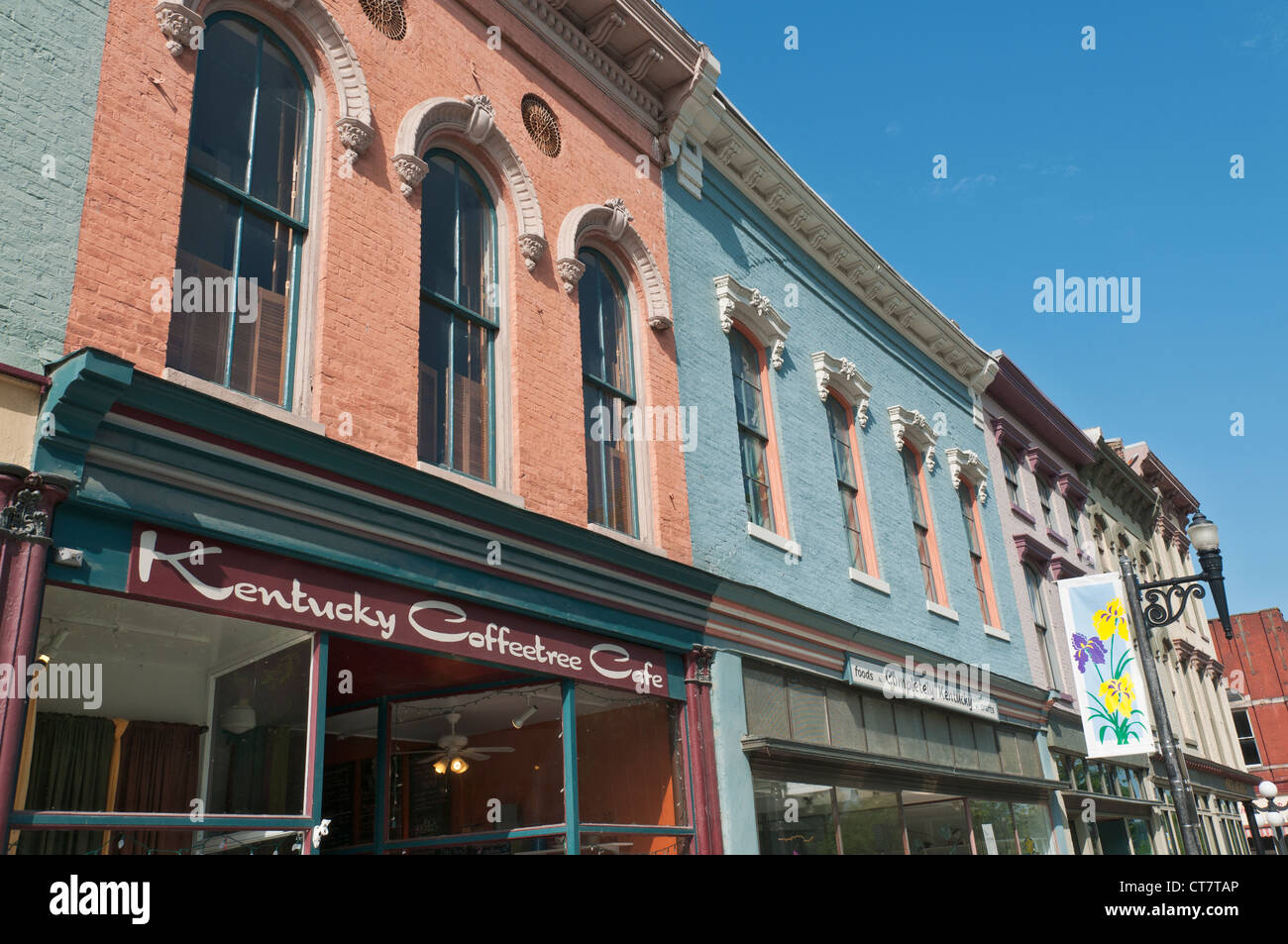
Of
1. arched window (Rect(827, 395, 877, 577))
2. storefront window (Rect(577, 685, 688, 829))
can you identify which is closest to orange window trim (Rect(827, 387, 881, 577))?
arched window (Rect(827, 395, 877, 577))

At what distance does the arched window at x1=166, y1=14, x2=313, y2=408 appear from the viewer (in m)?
7.68

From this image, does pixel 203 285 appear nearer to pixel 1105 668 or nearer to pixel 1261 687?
pixel 1105 668

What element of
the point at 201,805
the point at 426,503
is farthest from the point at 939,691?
the point at 201,805

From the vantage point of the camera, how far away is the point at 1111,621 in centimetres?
1731

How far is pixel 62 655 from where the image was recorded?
637 cm

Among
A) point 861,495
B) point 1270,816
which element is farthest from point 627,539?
point 1270,816

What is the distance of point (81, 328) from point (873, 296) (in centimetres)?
1386

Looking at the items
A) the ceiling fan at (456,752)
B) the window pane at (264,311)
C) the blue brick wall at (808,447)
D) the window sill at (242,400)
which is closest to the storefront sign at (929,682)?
the blue brick wall at (808,447)

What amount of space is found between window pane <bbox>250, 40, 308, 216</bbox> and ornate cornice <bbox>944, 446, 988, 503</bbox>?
44.6ft

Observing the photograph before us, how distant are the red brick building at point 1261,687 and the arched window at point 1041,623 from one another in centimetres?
3739

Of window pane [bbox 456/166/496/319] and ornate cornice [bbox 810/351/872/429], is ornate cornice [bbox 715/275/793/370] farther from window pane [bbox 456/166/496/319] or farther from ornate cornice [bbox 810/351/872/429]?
window pane [bbox 456/166/496/319]

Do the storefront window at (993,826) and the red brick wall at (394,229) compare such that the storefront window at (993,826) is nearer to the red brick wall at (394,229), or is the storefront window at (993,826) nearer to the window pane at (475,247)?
the red brick wall at (394,229)

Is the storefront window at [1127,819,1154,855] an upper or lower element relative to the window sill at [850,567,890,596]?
lower
